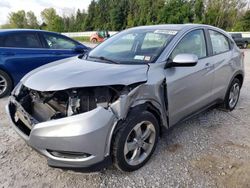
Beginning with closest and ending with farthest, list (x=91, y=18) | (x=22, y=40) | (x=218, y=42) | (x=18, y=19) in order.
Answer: (x=218, y=42)
(x=22, y=40)
(x=91, y=18)
(x=18, y=19)

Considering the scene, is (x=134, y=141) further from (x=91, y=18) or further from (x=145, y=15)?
(x=91, y=18)

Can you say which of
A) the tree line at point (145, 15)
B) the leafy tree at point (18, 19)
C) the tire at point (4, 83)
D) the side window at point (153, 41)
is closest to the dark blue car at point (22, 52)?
the tire at point (4, 83)

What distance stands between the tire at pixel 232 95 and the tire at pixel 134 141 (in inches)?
82.8

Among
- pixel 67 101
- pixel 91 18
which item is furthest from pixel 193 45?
pixel 91 18

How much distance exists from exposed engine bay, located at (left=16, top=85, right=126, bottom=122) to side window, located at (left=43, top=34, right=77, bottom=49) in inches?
134

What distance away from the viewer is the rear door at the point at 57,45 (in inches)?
237

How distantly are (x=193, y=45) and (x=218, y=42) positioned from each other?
0.84 metres

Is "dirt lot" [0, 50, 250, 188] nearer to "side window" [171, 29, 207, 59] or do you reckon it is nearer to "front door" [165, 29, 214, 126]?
"front door" [165, 29, 214, 126]

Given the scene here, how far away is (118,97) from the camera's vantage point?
2.64 meters

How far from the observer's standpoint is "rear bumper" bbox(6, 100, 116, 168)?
2357 millimetres

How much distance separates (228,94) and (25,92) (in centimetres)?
334

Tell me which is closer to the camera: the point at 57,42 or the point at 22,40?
the point at 22,40

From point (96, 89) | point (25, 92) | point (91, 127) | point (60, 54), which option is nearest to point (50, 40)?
point (60, 54)

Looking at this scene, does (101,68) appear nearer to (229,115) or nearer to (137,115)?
(137,115)
